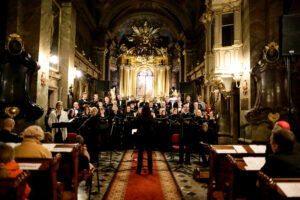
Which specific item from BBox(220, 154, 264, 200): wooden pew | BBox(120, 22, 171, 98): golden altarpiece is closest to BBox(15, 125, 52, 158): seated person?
BBox(220, 154, 264, 200): wooden pew

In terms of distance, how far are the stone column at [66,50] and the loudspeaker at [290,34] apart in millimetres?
8154

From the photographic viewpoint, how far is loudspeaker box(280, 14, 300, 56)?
4.02 metres

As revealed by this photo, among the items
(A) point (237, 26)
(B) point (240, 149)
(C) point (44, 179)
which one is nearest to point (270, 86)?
(A) point (237, 26)

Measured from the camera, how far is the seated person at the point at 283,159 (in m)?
1.87

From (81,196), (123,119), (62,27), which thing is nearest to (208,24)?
(123,119)

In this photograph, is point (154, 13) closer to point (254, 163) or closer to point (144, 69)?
point (144, 69)

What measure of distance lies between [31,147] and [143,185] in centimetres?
244

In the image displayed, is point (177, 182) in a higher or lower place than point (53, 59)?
lower

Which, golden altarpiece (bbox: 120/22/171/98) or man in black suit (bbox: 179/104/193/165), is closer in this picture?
man in black suit (bbox: 179/104/193/165)

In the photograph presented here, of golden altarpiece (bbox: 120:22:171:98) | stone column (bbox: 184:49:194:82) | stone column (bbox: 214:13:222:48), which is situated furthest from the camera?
golden altarpiece (bbox: 120:22:171:98)

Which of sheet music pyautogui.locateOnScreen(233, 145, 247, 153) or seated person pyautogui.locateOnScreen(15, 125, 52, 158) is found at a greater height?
seated person pyautogui.locateOnScreen(15, 125, 52, 158)

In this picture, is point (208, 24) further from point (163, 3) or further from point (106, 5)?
point (106, 5)

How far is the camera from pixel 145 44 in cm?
1998

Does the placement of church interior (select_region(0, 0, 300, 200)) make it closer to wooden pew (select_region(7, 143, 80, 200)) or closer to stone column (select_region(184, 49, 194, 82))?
wooden pew (select_region(7, 143, 80, 200))
